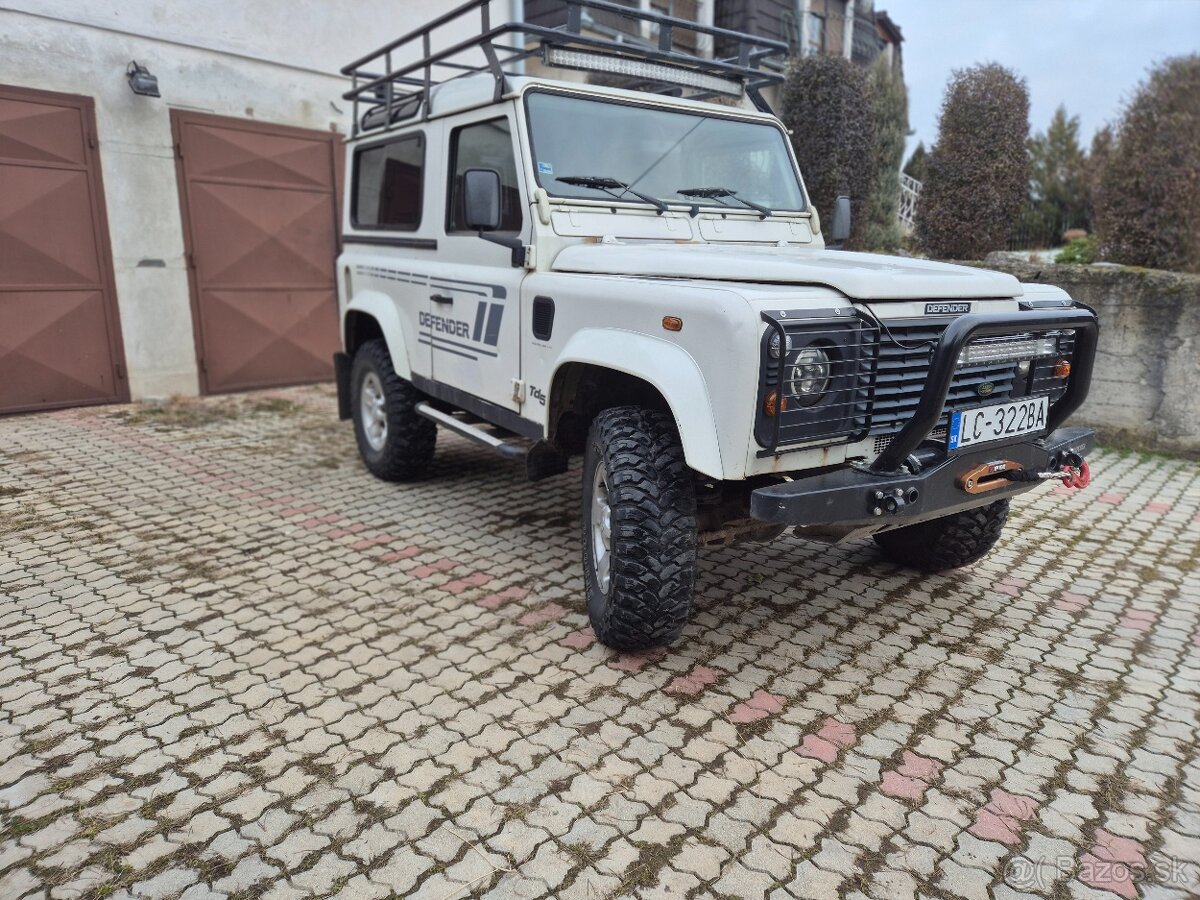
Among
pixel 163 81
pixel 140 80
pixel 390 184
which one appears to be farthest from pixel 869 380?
pixel 163 81

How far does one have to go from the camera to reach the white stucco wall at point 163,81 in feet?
22.8

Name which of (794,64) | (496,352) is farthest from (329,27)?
(496,352)

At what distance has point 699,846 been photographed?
7.48 feet

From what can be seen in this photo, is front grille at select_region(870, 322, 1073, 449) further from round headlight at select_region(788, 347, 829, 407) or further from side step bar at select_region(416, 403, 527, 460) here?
side step bar at select_region(416, 403, 527, 460)

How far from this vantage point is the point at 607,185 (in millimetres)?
3816

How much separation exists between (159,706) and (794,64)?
9.51 meters

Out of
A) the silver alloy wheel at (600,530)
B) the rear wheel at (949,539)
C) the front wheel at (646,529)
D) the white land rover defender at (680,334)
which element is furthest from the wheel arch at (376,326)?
the rear wheel at (949,539)

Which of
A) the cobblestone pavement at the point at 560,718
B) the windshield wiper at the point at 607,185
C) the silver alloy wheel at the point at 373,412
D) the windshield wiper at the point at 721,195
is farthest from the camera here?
the silver alloy wheel at the point at 373,412

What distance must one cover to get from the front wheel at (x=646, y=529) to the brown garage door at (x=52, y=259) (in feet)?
20.9

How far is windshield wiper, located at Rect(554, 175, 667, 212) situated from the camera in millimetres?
3770

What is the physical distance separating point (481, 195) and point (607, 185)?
2.08 ft

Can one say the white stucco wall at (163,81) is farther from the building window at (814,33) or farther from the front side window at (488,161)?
the building window at (814,33)

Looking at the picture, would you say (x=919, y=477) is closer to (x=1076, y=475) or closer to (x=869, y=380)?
(x=869, y=380)

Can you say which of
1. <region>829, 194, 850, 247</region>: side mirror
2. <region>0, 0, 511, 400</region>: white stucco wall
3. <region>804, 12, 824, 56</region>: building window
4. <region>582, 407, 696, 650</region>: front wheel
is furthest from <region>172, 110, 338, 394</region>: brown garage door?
<region>804, 12, 824, 56</region>: building window
